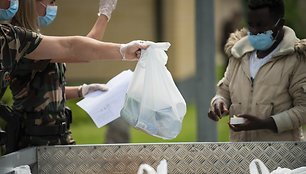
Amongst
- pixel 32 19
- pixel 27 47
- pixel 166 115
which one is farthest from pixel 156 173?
pixel 32 19

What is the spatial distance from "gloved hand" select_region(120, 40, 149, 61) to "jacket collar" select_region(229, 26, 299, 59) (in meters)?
0.97

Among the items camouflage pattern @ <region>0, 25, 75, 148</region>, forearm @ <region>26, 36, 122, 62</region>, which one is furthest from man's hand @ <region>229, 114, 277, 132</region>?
camouflage pattern @ <region>0, 25, 75, 148</region>

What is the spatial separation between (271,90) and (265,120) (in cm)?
19

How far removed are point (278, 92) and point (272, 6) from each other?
513mm

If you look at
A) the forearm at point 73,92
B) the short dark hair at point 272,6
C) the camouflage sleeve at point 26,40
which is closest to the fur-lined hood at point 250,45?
the short dark hair at point 272,6

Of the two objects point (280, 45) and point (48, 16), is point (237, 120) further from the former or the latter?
point (48, 16)

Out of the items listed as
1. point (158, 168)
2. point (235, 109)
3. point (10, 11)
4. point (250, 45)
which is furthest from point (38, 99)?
point (250, 45)

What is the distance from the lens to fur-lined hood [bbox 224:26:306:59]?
512 centimetres

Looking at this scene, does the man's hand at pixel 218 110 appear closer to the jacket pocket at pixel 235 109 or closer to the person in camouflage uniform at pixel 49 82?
the jacket pocket at pixel 235 109

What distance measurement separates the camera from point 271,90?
514cm

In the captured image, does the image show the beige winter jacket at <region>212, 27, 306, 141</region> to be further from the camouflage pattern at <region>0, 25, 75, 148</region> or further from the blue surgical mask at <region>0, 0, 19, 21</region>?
the blue surgical mask at <region>0, 0, 19, 21</region>

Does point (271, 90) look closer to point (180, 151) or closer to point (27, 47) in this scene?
point (180, 151)

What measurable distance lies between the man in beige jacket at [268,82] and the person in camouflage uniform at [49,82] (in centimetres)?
87

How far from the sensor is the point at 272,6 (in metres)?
5.21
